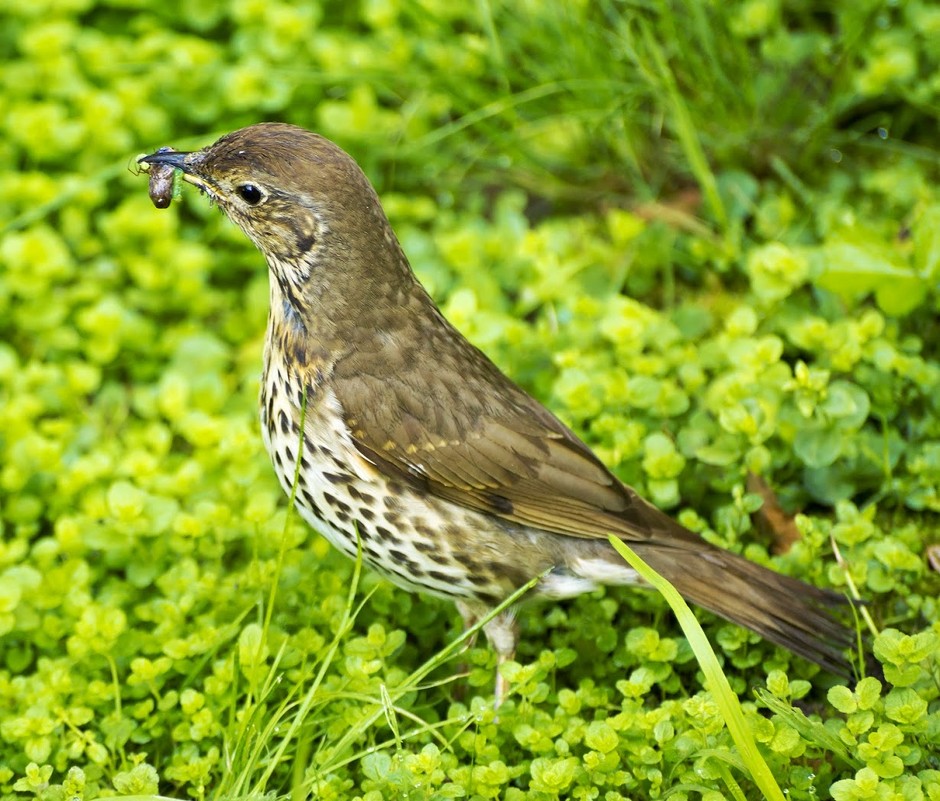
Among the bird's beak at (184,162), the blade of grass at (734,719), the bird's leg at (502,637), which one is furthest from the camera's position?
the bird's leg at (502,637)

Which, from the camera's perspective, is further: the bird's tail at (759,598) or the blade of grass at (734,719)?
the bird's tail at (759,598)

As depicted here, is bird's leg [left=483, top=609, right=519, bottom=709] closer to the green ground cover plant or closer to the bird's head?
the green ground cover plant

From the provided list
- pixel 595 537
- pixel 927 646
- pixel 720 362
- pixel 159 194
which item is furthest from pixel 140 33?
pixel 927 646

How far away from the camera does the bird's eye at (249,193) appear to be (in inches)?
122

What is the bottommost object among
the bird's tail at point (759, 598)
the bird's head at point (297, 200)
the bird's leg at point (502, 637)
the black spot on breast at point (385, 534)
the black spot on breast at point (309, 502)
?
the bird's leg at point (502, 637)

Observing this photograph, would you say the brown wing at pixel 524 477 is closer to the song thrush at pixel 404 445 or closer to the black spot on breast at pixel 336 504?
the song thrush at pixel 404 445

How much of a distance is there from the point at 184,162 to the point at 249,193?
0.76 ft

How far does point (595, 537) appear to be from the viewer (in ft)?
10.7

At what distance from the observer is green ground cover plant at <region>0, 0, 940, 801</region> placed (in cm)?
307

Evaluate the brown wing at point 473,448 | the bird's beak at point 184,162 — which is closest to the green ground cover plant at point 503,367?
the brown wing at point 473,448

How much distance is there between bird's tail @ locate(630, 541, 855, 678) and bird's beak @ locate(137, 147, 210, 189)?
4.54 feet

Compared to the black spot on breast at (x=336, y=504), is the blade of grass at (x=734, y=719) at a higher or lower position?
lower

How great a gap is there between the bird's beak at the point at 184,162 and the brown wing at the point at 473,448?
1.84 ft

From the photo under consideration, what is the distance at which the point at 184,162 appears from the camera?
127 inches
